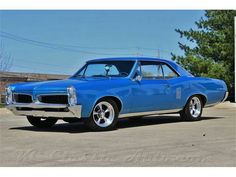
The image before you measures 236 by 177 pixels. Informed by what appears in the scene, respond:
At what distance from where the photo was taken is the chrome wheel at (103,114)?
9.21 m

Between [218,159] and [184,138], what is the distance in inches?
77.2

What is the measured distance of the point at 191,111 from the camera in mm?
11312

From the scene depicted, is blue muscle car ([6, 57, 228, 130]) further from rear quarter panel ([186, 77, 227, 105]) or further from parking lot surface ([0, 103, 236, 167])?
parking lot surface ([0, 103, 236, 167])

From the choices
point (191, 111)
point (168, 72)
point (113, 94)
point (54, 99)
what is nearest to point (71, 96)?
point (54, 99)

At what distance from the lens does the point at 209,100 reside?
11688 mm

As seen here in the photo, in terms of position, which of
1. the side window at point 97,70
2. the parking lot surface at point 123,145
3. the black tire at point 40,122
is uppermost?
the side window at point 97,70

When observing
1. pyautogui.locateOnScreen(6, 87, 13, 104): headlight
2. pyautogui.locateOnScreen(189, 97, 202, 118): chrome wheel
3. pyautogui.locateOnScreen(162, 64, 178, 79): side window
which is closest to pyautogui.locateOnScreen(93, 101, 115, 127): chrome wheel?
pyautogui.locateOnScreen(6, 87, 13, 104): headlight

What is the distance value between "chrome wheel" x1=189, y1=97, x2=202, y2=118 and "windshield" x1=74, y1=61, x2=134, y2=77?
1.95 meters

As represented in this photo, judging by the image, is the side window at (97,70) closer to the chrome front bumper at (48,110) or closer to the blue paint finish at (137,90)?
the blue paint finish at (137,90)

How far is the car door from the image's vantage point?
991cm

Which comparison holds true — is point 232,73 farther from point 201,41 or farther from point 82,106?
point 82,106

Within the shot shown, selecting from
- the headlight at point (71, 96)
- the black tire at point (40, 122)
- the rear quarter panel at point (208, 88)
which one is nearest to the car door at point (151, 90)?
the rear quarter panel at point (208, 88)

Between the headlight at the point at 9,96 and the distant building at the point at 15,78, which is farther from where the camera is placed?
the distant building at the point at 15,78
